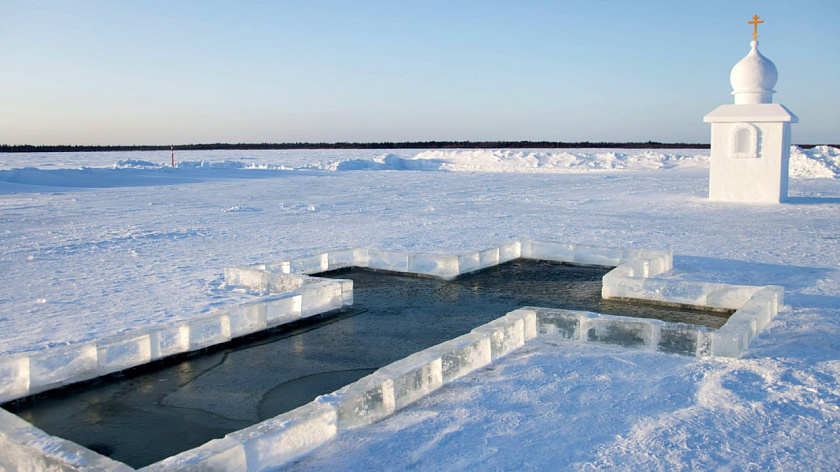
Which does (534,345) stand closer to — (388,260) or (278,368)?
(278,368)

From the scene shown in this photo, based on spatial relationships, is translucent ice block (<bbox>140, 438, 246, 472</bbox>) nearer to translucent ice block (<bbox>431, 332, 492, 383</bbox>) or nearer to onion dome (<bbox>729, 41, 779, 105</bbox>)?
translucent ice block (<bbox>431, 332, 492, 383</bbox>)

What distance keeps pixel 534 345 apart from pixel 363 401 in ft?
6.48

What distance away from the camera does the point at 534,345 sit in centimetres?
535

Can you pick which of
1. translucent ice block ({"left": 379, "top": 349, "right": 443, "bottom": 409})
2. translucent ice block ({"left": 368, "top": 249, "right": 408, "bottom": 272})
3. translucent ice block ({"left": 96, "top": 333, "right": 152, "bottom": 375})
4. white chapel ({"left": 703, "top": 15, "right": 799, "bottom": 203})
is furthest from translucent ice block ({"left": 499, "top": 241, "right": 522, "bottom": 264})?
white chapel ({"left": 703, "top": 15, "right": 799, "bottom": 203})

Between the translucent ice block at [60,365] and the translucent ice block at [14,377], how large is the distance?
0.12 feet

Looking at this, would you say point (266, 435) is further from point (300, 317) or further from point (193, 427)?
point (300, 317)

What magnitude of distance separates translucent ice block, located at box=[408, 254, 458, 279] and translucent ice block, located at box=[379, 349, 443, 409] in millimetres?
3434

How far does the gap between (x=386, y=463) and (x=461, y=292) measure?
3974 millimetres

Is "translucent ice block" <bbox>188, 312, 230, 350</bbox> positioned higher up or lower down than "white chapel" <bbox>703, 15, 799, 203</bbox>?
lower down

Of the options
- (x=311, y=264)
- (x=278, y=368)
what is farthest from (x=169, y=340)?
(x=311, y=264)

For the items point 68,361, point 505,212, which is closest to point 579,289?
point 68,361

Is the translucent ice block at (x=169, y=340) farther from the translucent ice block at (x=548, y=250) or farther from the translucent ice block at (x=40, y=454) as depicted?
the translucent ice block at (x=548, y=250)

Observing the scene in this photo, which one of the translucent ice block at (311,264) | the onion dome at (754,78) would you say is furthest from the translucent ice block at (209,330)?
the onion dome at (754,78)

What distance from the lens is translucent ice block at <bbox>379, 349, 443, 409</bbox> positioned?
4.05 meters
